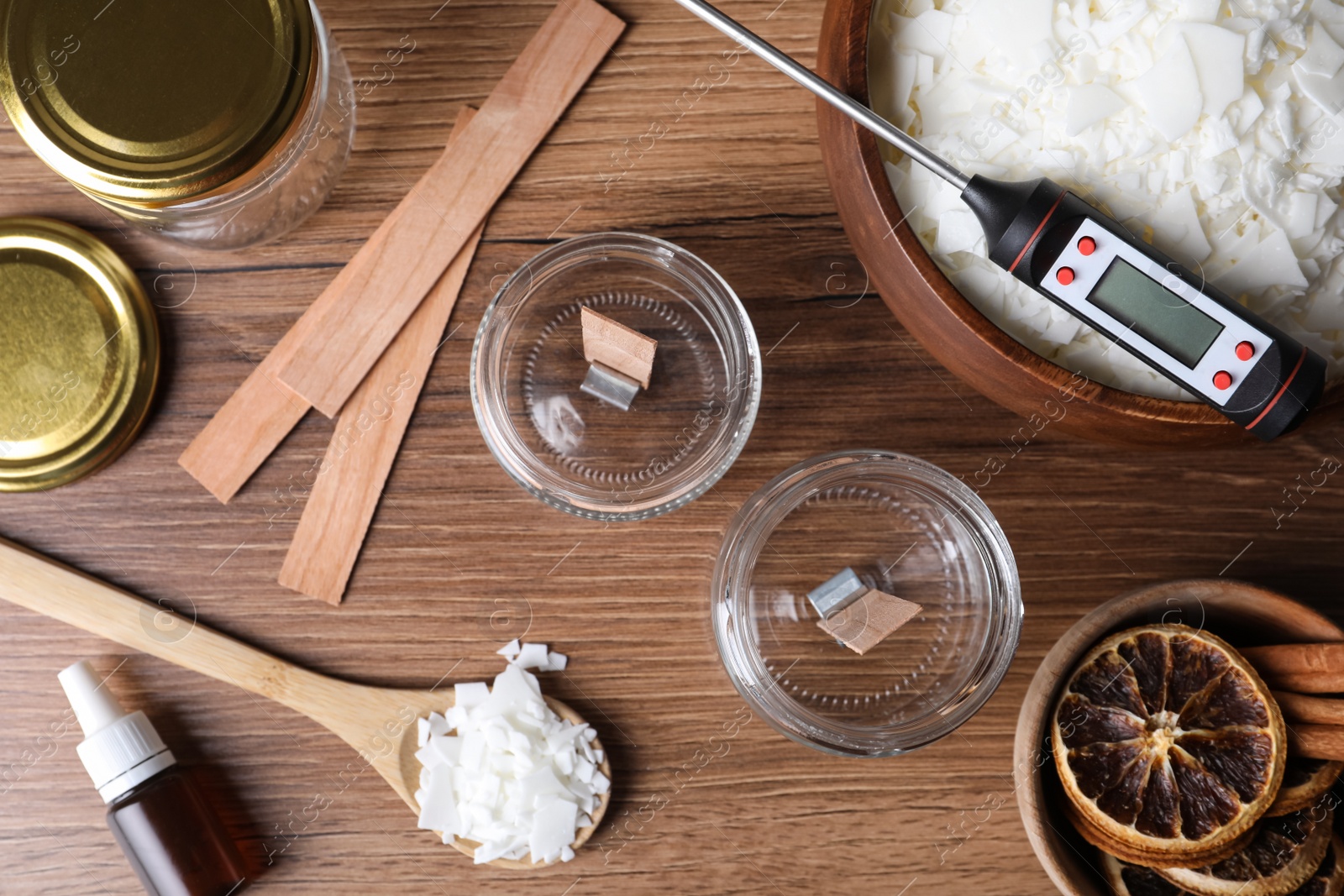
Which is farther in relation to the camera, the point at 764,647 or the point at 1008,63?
the point at 764,647

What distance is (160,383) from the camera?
0.88 m

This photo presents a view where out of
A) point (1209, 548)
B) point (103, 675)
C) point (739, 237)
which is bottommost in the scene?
point (103, 675)

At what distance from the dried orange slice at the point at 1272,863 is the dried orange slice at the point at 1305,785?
0.10 feet

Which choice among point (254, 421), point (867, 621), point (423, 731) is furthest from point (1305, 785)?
point (254, 421)

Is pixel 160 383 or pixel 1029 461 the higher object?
pixel 1029 461

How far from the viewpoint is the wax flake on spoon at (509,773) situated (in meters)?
0.85

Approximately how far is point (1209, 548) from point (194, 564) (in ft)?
3.40

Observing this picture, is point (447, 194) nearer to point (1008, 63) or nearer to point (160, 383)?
point (160, 383)

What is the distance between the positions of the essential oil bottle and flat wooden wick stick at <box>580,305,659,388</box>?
1.88 ft

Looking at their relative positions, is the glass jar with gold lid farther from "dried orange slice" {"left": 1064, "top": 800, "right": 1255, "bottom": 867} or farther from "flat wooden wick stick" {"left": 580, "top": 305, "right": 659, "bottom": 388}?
"dried orange slice" {"left": 1064, "top": 800, "right": 1255, "bottom": 867}

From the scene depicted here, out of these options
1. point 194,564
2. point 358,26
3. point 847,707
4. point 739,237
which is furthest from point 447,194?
point 847,707

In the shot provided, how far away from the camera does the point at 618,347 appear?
2.88ft

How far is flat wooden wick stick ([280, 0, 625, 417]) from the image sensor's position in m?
0.87

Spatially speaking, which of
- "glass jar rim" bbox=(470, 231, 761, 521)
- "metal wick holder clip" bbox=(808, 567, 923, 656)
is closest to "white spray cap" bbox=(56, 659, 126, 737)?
"glass jar rim" bbox=(470, 231, 761, 521)
